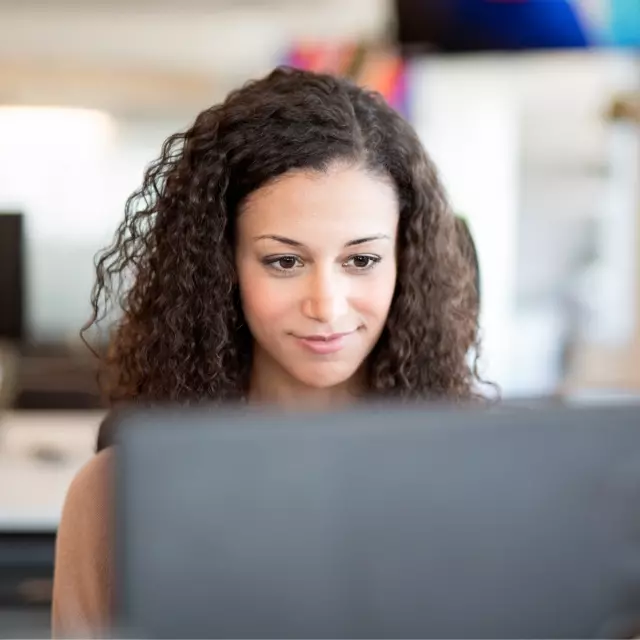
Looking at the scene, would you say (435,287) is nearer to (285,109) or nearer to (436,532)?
(285,109)

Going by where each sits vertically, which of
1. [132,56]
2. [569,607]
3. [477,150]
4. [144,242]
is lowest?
[569,607]

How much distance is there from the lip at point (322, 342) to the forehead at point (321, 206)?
0.35 feet

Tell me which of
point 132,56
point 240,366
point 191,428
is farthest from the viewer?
point 132,56

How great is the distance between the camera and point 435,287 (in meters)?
1.19

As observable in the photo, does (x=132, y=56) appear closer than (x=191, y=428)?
No

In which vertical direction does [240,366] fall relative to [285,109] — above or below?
below

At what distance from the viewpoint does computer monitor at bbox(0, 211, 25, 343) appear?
263 cm

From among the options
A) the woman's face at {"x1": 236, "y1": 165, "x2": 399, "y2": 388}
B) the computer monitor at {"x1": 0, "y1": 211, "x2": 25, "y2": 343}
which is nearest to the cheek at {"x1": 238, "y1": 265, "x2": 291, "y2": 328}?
the woman's face at {"x1": 236, "y1": 165, "x2": 399, "y2": 388}

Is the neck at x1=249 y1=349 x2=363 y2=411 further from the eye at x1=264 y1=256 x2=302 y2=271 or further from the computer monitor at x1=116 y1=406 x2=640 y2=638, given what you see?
the computer monitor at x1=116 y1=406 x2=640 y2=638

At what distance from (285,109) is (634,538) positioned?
26.0 inches

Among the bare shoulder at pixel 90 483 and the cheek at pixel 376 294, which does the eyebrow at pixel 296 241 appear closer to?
the cheek at pixel 376 294

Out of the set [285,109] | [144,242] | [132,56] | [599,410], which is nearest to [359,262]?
[285,109]

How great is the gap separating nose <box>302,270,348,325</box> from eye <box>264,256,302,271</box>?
0.03 m

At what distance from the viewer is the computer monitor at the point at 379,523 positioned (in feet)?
1.66
